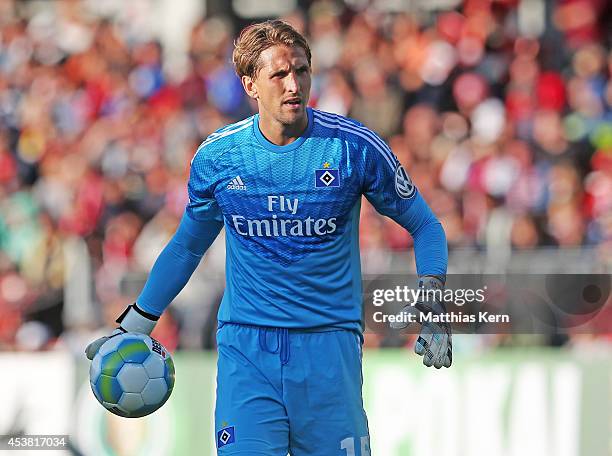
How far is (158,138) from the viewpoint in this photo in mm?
11852

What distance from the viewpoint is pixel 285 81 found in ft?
15.6

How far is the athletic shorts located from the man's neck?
2.56ft

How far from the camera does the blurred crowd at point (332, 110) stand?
9961 millimetres

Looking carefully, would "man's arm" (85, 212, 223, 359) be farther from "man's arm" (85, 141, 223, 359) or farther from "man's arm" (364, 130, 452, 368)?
"man's arm" (364, 130, 452, 368)

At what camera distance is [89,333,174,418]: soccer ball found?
201 inches

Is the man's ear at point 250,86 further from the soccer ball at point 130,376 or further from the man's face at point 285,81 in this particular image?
the soccer ball at point 130,376

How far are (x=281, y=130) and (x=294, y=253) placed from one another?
0.51 metres

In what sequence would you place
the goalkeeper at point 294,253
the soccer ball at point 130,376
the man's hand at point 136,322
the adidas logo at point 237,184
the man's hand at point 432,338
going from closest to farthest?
the man's hand at point 432,338 → the goalkeeper at point 294,253 → the adidas logo at point 237,184 → the soccer ball at point 130,376 → the man's hand at point 136,322

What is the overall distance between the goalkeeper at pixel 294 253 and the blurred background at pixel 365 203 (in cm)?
330

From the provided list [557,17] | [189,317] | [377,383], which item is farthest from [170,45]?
[377,383]

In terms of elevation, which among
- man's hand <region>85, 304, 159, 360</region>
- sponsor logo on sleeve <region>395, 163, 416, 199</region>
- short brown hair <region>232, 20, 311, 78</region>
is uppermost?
short brown hair <region>232, 20, 311, 78</region>

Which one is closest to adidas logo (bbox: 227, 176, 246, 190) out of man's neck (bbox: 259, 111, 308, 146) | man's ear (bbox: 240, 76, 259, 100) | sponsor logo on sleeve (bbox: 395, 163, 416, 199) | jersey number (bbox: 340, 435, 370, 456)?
man's neck (bbox: 259, 111, 308, 146)

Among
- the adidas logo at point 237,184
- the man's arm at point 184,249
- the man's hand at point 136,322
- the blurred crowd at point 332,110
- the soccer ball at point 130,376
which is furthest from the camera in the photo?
the blurred crowd at point 332,110

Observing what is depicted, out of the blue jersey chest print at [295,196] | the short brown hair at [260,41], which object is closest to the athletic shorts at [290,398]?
the blue jersey chest print at [295,196]
